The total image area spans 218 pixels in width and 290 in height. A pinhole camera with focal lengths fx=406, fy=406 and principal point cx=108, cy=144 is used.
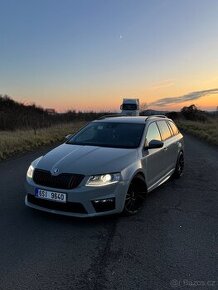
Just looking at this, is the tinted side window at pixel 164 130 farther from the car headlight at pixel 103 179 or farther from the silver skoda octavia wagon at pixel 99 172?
the car headlight at pixel 103 179

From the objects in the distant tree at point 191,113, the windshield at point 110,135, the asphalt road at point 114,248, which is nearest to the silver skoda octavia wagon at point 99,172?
the windshield at point 110,135

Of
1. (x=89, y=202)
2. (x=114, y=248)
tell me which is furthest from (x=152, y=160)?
(x=114, y=248)

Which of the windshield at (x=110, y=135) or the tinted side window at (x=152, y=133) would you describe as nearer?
the windshield at (x=110, y=135)

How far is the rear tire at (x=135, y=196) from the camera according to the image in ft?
20.8

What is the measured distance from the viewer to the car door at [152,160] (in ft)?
23.1

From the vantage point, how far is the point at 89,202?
577cm

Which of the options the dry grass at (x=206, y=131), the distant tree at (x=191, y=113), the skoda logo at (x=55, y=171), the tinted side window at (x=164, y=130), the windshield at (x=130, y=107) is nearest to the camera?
the skoda logo at (x=55, y=171)

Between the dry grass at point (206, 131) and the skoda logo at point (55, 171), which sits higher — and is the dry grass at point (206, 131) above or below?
below

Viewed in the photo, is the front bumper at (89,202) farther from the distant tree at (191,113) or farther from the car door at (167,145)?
the distant tree at (191,113)

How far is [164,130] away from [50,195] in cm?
375

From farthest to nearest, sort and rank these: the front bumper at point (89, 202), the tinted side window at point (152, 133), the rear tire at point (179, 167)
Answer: the rear tire at point (179, 167), the tinted side window at point (152, 133), the front bumper at point (89, 202)

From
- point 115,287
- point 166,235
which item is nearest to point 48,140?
point 166,235

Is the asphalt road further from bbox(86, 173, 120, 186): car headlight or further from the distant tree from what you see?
the distant tree

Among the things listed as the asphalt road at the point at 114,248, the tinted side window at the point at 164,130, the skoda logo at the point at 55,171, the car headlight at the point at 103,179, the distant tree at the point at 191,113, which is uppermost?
the tinted side window at the point at 164,130
